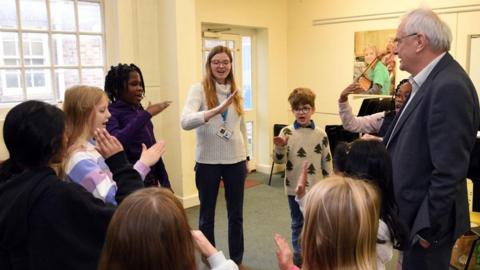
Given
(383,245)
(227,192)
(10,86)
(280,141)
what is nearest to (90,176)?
(383,245)

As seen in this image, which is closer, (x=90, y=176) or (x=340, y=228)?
(x=340, y=228)

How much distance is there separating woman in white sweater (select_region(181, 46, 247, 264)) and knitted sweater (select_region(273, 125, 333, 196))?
30cm

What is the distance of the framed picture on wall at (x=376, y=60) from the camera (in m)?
4.73

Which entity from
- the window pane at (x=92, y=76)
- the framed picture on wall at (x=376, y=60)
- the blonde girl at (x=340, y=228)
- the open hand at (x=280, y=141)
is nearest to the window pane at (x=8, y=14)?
the window pane at (x=92, y=76)

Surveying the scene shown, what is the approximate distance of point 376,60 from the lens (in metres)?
4.86

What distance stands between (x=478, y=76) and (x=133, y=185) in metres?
3.81

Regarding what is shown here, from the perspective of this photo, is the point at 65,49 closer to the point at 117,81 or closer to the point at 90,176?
the point at 117,81

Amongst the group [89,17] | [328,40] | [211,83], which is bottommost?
[211,83]

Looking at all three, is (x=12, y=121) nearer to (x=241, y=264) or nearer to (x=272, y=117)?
(x=241, y=264)

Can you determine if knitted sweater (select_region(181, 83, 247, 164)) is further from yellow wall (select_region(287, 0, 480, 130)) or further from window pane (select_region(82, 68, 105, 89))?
yellow wall (select_region(287, 0, 480, 130))

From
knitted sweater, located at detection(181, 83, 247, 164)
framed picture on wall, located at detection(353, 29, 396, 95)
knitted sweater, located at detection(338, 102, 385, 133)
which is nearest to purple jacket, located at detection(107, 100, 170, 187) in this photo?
knitted sweater, located at detection(181, 83, 247, 164)

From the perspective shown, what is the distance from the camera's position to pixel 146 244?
3.10ft

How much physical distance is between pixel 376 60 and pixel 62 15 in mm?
3340

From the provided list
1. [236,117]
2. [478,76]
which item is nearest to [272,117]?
[478,76]
